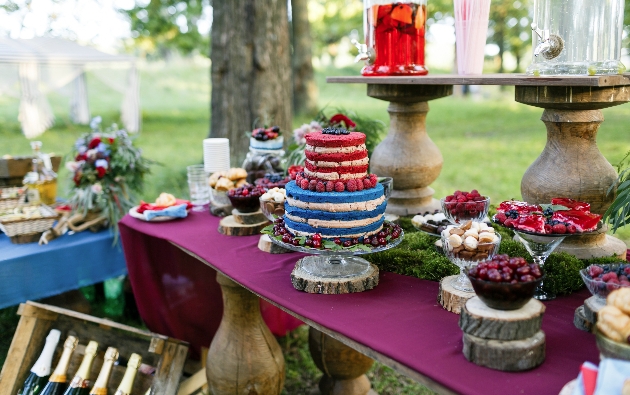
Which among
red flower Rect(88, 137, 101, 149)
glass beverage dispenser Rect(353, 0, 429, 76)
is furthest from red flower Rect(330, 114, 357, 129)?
red flower Rect(88, 137, 101, 149)

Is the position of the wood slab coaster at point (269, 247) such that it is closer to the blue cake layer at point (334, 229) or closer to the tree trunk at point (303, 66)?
the blue cake layer at point (334, 229)

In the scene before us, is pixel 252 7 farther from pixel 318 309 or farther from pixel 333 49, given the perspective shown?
pixel 333 49

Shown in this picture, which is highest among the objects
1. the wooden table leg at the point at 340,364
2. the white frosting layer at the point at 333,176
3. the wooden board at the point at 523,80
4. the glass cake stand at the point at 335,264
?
the wooden board at the point at 523,80

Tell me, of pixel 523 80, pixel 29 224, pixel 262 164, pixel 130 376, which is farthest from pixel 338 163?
pixel 29 224

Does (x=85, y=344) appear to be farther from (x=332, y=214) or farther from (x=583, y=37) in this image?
(x=583, y=37)

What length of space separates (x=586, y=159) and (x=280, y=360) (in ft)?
4.77

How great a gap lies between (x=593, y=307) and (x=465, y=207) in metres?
0.50

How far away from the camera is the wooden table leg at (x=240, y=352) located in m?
2.34

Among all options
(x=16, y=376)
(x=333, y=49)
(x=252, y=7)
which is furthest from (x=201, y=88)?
(x=16, y=376)

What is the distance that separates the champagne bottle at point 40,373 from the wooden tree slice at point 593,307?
2.06 metres

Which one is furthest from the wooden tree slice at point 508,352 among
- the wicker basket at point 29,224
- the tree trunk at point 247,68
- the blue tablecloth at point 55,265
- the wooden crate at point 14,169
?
the tree trunk at point 247,68

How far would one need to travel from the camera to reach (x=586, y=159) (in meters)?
1.75

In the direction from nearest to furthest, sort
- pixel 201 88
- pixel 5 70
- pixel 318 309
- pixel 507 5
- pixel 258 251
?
pixel 318 309
pixel 258 251
pixel 5 70
pixel 507 5
pixel 201 88

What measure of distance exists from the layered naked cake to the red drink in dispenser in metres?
0.66
